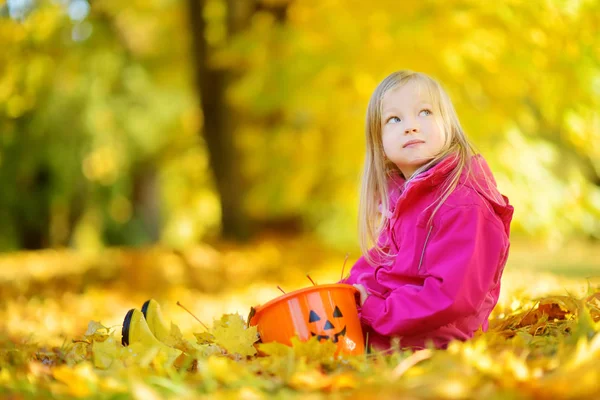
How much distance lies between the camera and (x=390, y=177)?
8.09 feet

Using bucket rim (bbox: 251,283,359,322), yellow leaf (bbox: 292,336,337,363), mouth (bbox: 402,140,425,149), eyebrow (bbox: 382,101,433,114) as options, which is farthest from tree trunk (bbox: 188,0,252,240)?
yellow leaf (bbox: 292,336,337,363)

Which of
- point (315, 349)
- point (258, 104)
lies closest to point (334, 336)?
point (315, 349)

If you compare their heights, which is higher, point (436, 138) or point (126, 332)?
point (436, 138)

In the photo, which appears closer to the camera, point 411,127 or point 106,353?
point 106,353

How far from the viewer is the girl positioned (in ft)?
6.13

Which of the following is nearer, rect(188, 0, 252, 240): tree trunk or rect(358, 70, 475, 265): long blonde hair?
rect(358, 70, 475, 265): long blonde hair

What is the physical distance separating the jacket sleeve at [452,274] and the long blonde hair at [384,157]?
96 mm

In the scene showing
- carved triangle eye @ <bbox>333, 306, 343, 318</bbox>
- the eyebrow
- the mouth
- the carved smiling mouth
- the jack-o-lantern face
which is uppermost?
the eyebrow

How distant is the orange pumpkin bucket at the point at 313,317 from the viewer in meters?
1.94

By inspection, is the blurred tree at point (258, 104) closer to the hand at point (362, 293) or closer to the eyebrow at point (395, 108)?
the eyebrow at point (395, 108)

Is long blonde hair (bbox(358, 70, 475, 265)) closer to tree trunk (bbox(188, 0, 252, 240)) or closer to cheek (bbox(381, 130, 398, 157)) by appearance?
cheek (bbox(381, 130, 398, 157))

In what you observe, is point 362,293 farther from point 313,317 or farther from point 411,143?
point 411,143

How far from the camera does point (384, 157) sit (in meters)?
2.45

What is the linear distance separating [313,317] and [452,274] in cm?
42
